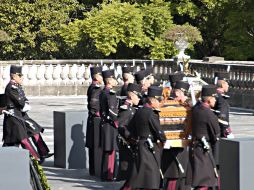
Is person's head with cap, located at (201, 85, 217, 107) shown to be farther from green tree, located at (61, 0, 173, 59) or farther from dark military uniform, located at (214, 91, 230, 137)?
green tree, located at (61, 0, 173, 59)

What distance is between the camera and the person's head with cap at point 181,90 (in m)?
15.4

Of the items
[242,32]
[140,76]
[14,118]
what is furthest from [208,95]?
[242,32]

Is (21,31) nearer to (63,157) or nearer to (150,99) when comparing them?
(63,157)

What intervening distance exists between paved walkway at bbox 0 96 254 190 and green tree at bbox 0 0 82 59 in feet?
22.3

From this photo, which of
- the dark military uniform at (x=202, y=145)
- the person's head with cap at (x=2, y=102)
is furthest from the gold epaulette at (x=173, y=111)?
the person's head with cap at (x=2, y=102)

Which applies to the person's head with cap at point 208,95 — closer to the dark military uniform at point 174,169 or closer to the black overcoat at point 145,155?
the black overcoat at point 145,155

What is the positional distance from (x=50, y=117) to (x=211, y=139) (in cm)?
1612

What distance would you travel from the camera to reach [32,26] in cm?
4603

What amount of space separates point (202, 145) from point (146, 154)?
0.75m

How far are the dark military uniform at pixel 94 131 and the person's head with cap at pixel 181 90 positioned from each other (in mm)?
3022

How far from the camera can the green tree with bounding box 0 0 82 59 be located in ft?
148

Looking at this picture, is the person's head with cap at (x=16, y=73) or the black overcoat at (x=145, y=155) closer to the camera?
the black overcoat at (x=145, y=155)

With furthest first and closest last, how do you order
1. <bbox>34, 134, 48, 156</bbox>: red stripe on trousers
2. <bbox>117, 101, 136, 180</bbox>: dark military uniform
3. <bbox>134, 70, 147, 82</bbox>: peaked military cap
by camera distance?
<bbox>34, 134, 48, 156</bbox>: red stripe on trousers, <bbox>134, 70, 147, 82</bbox>: peaked military cap, <bbox>117, 101, 136, 180</bbox>: dark military uniform

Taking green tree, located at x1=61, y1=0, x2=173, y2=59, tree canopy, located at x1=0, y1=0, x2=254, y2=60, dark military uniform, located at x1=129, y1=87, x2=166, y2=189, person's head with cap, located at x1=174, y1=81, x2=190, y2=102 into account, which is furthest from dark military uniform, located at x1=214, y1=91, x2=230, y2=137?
green tree, located at x1=61, y1=0, x2=173, y2=59
